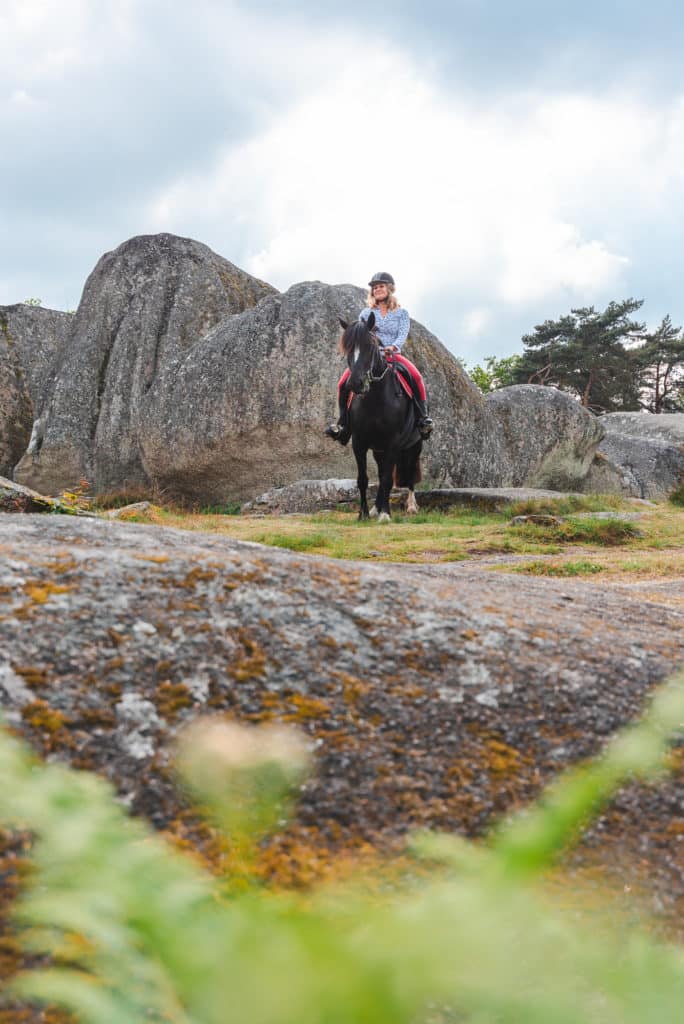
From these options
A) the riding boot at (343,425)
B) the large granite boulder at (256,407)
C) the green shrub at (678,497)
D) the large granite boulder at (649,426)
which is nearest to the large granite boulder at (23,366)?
the large granite boulder at (256,407)

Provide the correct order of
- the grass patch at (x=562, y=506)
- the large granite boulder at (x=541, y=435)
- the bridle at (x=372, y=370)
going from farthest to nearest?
the large granite boulder at (x=541, y=435)
the grass patch at (x=562, y=506)
the bridle at (x=372, y=370)

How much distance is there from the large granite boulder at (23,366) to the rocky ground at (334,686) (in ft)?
60.6

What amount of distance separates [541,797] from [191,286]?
19295 millimetres

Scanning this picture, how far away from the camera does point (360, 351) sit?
37.2ft

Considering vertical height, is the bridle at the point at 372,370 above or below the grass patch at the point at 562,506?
above

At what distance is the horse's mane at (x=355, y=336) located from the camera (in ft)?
36.9

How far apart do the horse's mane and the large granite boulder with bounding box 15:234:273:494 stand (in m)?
7.77

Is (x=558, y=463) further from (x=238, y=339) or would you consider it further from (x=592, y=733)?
(x=592, y=733)

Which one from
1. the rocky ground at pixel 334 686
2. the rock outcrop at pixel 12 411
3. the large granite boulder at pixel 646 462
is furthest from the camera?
the large granite boulder at pixel 646 462

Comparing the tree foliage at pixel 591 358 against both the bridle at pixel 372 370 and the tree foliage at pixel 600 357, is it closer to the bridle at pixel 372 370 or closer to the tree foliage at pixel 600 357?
the tree foliage at pixel 600 357

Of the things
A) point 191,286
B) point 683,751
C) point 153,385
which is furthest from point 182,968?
point 191,286

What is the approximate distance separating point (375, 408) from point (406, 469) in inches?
98.6

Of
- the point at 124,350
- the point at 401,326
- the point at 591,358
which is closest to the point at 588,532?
the point at 401,326

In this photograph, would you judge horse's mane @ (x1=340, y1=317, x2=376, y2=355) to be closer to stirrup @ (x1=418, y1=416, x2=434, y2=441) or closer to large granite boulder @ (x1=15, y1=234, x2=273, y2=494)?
stirrup @ (x1=418, y1=416, x2=434, y2=441)
